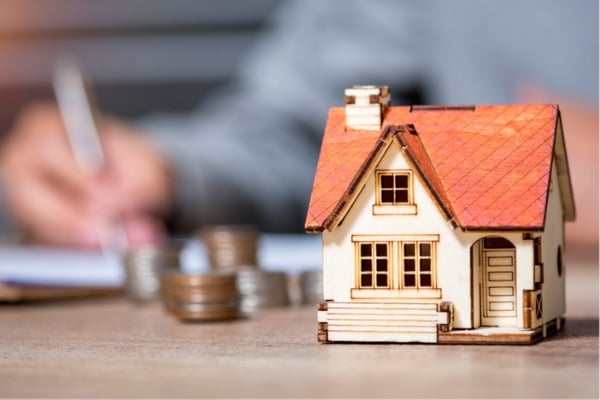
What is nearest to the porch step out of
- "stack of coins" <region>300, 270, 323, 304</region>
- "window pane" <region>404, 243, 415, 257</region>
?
"window pane" <region>404, 243, 415, 257</region>

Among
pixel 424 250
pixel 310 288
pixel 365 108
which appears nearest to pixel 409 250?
pixel 424 250

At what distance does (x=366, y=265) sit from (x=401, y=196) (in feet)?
1.47

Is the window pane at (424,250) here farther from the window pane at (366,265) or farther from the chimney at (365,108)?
the chimney at (365,108)

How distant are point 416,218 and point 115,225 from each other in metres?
9.57

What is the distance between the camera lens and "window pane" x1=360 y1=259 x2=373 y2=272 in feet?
23.6

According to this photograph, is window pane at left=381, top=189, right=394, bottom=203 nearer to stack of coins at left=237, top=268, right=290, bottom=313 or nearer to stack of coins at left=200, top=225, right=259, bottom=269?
stack of coins at left=237, top=268, right=290, bottom=313

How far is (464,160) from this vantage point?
7.21m

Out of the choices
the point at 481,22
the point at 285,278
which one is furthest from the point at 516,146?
the point at 481,22

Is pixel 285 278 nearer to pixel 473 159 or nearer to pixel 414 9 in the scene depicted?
pixel 473 159

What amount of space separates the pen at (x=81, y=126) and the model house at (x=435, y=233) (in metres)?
9.21

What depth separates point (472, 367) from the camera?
6.28m

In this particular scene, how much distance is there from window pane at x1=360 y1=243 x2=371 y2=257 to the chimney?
0.73 meters

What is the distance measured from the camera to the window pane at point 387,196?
7.15 meters

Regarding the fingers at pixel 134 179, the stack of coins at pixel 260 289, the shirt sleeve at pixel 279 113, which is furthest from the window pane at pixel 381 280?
the fingers at pixel 134 179
